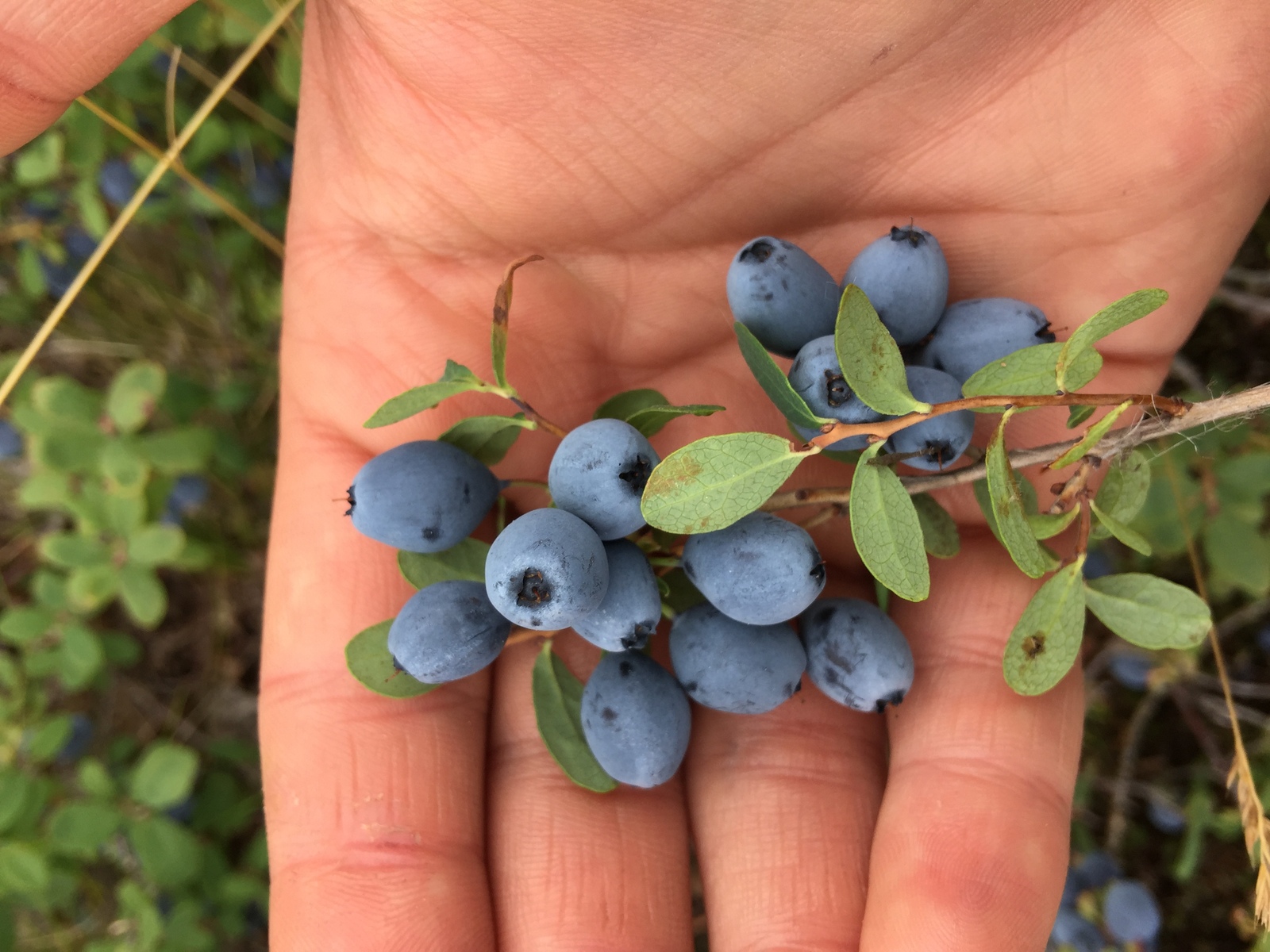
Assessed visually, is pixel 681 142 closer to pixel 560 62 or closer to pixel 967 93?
pixel 560 62

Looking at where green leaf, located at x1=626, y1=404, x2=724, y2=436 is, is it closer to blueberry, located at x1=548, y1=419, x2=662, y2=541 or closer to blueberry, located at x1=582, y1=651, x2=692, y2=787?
blueberry, located at x1=548, y1=419, x2=662, y2=541

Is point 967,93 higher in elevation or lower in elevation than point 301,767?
higher

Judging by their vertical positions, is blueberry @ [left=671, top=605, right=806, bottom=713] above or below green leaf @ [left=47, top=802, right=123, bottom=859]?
above

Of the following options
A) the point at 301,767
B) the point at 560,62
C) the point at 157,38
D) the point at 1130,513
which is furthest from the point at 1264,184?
the point at 157,38

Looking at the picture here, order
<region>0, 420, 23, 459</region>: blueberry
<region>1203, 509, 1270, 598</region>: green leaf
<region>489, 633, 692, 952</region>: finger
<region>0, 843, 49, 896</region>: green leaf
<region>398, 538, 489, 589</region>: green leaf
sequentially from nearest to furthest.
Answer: <region>398, 538, 489, 589</region>: green leaf, <region>489, 633, 692, 952</region>: finger, <region>1203, 509, 1270, 598</region>: green leaf, <region>0, 843, 49, 896</region>: green leaf, <region>0, 420, 23, 459</region>: blueberry

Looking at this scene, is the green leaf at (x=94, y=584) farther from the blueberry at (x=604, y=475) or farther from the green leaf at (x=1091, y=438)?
the green leaf at (x=1091, y=438)

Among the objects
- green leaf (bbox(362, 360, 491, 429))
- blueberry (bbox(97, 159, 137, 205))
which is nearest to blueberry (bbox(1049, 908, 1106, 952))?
green leaf (bbox(362, 360, 491, 429))
